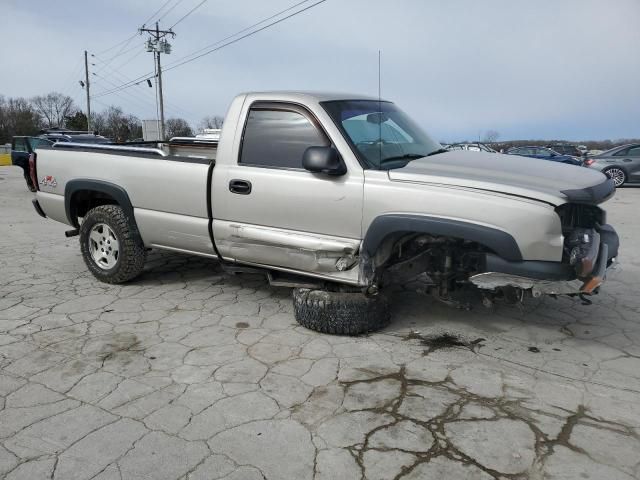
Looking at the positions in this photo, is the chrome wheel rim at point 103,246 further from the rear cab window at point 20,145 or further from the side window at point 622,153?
the side window at point 622,153

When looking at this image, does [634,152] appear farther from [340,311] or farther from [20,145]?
[20,145]

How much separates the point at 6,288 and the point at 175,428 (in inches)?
134

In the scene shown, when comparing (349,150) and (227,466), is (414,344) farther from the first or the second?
(227,466)

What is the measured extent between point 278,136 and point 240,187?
51 cm

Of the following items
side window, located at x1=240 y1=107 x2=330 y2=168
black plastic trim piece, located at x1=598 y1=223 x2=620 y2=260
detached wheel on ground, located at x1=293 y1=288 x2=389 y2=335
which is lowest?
detached wheel on ground, located at x1=293 y1=288 x2=389 y2=335

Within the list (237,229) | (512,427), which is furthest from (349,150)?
(512,427)

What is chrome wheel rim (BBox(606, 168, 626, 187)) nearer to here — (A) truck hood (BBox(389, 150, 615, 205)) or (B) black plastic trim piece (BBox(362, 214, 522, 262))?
(A) truck hood (BBox(389, 150, 615, 205))

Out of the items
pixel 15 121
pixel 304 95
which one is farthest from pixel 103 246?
pixel 15 121

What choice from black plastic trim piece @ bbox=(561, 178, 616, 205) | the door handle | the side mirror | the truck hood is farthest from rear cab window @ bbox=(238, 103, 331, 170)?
black plastic trim piece @ bbox=(561, 178, 616, 205)

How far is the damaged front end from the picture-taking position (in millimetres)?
3146

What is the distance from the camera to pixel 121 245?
16.1 feet

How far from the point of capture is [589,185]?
333 centimetres

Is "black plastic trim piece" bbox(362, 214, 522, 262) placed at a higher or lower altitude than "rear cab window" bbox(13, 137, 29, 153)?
lower

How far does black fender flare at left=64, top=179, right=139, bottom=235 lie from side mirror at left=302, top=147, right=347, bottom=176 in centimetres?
208
